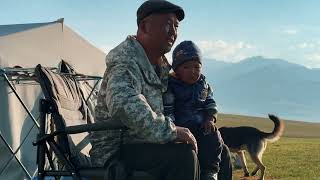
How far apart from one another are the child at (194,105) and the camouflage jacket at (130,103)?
0.37 meters

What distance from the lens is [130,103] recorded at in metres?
3.40

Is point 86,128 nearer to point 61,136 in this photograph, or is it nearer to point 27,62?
point 61,136

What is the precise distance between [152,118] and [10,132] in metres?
6.62

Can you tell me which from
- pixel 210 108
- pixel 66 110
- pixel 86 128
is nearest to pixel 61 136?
pixel 86 128

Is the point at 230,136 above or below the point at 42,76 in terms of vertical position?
below

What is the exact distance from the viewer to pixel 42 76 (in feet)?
13.1

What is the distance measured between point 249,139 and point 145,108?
11.8 m

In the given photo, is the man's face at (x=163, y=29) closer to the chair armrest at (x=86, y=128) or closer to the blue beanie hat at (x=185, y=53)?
the blue beanie hat at (x=185, y=53)

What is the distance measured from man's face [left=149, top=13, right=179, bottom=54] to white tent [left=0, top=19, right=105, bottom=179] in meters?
4.70

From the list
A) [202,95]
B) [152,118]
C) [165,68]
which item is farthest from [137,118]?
[202,95]

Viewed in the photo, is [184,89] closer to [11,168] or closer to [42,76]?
[42,76]

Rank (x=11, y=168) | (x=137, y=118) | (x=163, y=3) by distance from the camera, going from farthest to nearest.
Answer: (x=11, y=168) < (x=163, y=3) < (x=137, y=118)

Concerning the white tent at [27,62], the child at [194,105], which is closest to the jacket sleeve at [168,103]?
the child at [194,105]

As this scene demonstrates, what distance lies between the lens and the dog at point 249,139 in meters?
14.4
